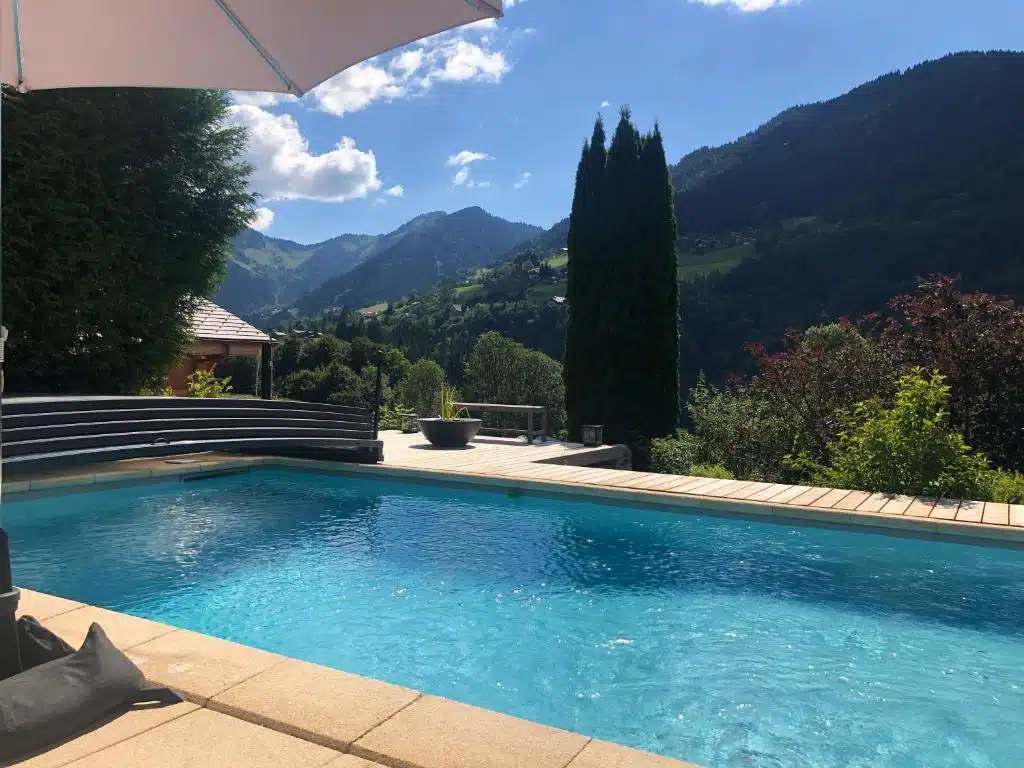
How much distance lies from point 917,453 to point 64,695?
709cm

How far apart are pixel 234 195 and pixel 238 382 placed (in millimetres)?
32373

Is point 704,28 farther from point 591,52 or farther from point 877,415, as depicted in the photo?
point 877,415

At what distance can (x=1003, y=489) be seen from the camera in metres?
6.71

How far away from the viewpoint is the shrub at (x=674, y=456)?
37.7ft

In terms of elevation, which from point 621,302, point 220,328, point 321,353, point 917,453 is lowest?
point 917,453

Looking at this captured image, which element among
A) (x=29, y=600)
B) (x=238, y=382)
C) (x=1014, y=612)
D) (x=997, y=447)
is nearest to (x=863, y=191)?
(x=238, y=382)

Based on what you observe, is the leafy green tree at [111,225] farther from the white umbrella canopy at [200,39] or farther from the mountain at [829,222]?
the mountain at [829,222]

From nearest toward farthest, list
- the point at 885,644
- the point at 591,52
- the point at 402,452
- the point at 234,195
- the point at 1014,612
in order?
the point at 885,644, the point at 1014,612, the point at 402,452, the point at 234,195, the point at 591,52

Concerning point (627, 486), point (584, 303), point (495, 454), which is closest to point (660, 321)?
point (584, 303)

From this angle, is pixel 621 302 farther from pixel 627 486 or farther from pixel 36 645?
pixel 36 645

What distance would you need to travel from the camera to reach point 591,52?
13.6 metres

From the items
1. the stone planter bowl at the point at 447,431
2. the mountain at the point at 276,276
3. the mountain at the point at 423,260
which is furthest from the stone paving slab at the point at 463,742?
the mountain at the point at 276,276

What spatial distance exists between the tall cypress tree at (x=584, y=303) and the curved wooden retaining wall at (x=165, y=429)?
237 inches

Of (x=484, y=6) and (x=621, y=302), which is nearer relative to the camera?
(x=484, y=6)
